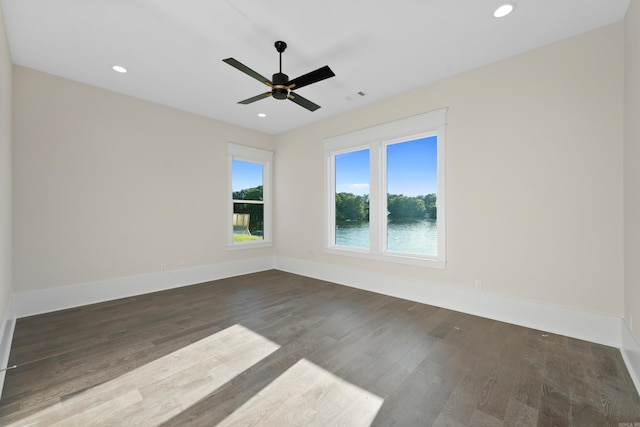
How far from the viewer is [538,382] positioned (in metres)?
2.01

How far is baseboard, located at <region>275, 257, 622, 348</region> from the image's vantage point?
2.60m

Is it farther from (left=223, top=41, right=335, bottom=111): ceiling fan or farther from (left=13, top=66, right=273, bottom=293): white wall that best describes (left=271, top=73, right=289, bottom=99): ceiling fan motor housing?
(left=13, top=66, right=273, bottom=293): white wall

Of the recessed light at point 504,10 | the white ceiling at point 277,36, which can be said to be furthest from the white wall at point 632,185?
the recessed light at point 504,10

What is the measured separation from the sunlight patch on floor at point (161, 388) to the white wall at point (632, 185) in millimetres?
2993

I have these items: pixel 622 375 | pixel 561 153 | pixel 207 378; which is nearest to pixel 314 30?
pixel 561 153

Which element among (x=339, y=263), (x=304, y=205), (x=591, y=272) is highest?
(x=304, y=205)

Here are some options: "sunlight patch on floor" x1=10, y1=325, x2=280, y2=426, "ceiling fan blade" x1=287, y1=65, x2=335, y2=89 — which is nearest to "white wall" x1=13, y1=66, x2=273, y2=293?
"sunlight patch on floor" x1=10, y1=325, x2=280, y2=426

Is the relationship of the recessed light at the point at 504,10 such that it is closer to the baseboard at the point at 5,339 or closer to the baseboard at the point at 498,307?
the baseboard at the point at 498,307

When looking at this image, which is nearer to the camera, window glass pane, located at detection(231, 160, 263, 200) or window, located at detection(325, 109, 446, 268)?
window, located at detection(325, 109, 446, 268)

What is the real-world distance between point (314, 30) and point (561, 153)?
286 cm

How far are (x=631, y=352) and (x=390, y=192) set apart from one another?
3.00 meters

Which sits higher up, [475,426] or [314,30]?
[314,30]

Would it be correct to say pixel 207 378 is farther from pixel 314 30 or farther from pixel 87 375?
pixel 314 30

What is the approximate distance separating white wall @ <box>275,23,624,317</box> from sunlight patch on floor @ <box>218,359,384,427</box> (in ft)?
7.51
